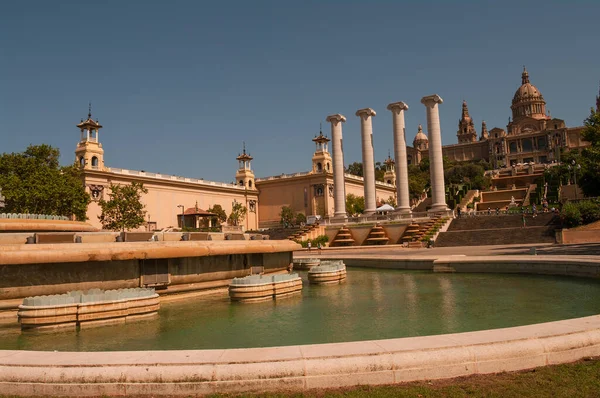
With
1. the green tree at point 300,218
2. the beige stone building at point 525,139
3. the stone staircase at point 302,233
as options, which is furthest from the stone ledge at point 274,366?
the beige stone building at point 525,139

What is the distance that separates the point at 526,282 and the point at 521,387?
41.6ft

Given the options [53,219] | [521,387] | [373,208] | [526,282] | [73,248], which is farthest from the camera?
[373,208]

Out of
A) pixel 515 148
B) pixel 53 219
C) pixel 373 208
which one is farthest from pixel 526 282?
pixel 515 148

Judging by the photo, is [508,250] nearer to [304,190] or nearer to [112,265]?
[112,265]

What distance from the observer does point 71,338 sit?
11.3 m

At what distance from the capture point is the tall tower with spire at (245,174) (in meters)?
102

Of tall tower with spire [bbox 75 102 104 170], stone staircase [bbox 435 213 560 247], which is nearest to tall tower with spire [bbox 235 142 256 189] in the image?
tall tower with spire [bbox 75 102 104 170]

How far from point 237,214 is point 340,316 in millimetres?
Result: 77754

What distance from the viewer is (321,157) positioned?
95.4 m

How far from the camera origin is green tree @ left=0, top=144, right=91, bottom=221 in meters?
51.7

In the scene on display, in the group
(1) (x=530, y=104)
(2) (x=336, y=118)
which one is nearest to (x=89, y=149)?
(2) (x=336, y=118)

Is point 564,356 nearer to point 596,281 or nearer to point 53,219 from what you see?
point 596,281

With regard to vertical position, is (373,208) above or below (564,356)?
above

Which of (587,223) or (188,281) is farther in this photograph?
(587,223)
